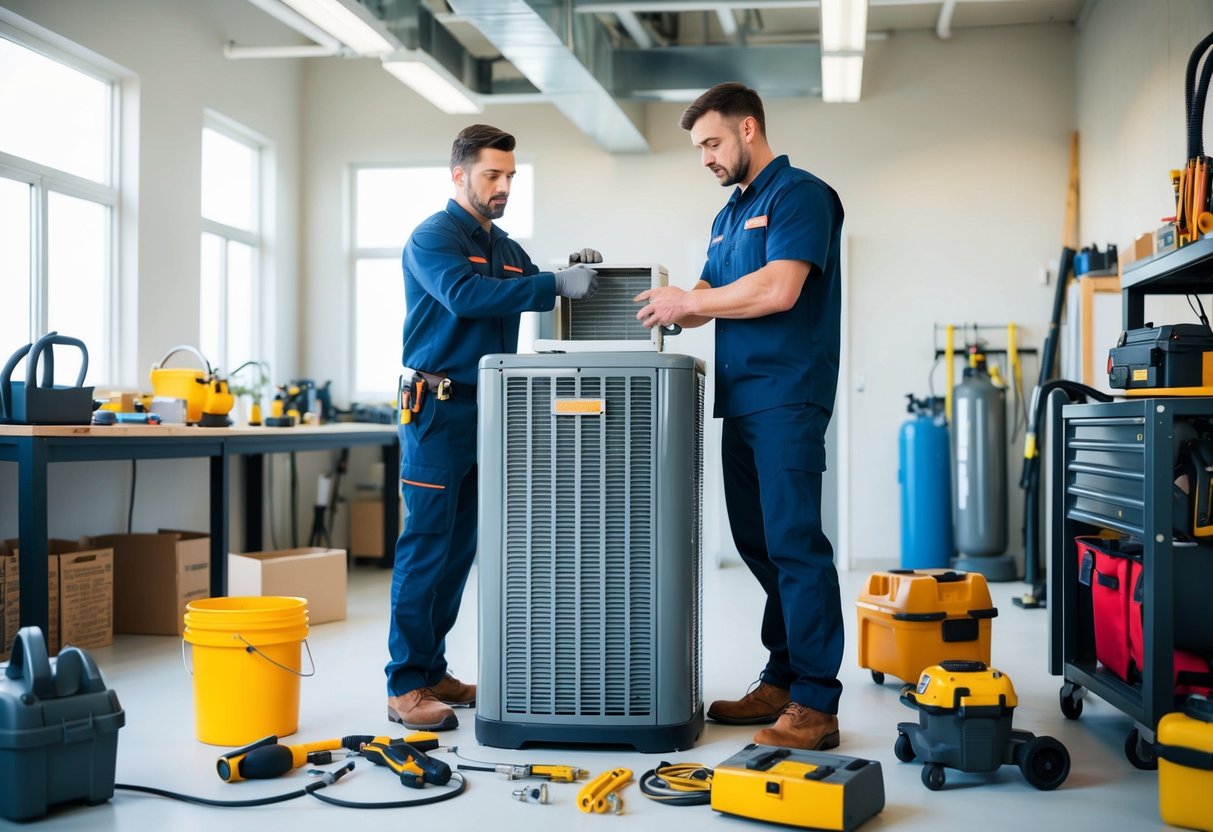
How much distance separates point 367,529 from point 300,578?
6.84ft

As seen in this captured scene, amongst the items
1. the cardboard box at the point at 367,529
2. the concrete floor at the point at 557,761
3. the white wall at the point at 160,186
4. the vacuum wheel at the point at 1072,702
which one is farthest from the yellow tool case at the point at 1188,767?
the cardboard box at the point at 367,529

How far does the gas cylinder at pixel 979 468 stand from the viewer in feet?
19.9

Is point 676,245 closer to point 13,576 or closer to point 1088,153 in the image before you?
point 1088,153

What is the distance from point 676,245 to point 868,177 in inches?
47.5

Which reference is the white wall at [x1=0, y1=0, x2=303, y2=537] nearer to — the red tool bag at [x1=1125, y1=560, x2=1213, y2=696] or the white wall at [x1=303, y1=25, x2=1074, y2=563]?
the white wall at [x1=303, y1=25, x2=1074, y2=563]

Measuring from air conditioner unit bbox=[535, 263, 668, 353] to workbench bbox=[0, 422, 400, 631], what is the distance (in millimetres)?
1781

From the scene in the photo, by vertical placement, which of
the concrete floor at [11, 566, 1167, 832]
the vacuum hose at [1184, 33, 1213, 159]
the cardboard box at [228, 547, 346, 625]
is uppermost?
the vacuum hose at [1184, 33, 1213, 159]

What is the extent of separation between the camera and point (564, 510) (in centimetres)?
261

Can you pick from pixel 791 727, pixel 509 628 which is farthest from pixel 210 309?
pixel 791 727

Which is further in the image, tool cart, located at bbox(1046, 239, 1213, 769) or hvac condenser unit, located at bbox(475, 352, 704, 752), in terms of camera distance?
hvac condenser unit, located at bbox(475, 352, 704, 752)

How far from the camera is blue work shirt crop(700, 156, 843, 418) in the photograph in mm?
2666

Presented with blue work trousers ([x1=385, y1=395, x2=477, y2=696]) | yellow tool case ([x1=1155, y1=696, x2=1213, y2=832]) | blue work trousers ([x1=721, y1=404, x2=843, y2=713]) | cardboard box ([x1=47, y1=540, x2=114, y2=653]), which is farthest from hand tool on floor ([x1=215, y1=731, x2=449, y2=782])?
cardboard box ([x1=47, y1=540, x2=114, y2=653])

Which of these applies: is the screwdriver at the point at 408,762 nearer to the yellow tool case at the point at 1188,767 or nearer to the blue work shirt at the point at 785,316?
the blue work shirt at the point at 785,316

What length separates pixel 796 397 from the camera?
2660mm
